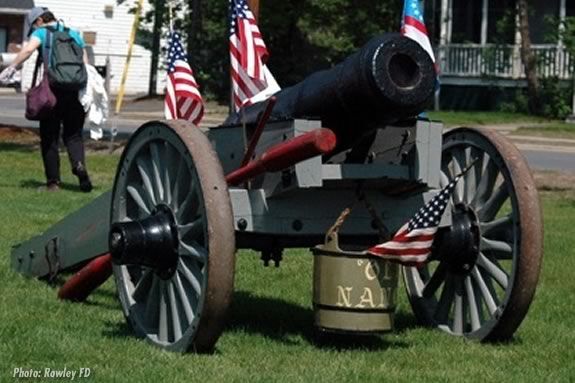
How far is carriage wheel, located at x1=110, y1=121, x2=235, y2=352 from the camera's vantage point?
6.48 meters

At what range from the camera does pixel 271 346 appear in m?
7.25

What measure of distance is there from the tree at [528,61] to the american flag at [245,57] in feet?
93.1

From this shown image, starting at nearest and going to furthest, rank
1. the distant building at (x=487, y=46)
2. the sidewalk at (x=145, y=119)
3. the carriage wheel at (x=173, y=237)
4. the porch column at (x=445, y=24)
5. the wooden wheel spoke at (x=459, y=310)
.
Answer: the carriage wheel at (x=173, y=237)
the wooden wheel spoke at (x=459, y=310)
the sidewalk at (x=145, y=119)
the distant building at (x=487, y=46)
the porch column at (x=445, y=24)

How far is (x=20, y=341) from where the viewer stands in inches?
276

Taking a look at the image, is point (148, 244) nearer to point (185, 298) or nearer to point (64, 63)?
point (185, 298)

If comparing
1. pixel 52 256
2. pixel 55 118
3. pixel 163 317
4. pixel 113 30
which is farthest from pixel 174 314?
pixel 113 30

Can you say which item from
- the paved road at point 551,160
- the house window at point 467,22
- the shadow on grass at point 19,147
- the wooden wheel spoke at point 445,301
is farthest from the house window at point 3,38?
the wooden wheel spoke at point 445,301

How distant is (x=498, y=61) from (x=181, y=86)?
102ft

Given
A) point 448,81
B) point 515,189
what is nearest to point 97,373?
point 515,189

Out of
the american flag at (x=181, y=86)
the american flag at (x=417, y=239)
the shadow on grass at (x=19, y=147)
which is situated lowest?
the shadow on grass at (x=19, y=147)

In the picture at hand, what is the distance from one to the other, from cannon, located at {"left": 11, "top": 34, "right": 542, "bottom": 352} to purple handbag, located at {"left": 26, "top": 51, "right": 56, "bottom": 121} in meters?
6.39

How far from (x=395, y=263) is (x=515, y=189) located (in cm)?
74

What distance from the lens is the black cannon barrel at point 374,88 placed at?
21.8ft

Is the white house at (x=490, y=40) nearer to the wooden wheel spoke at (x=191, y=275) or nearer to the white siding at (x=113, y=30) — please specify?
the white siding at (x=113, y=30)
